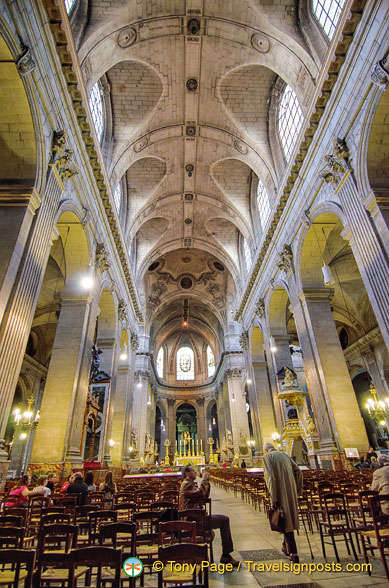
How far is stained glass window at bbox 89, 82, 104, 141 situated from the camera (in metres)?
14.0

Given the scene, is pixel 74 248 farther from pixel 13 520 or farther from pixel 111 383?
pixel 13 520

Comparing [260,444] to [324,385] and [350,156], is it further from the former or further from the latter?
[350,156]

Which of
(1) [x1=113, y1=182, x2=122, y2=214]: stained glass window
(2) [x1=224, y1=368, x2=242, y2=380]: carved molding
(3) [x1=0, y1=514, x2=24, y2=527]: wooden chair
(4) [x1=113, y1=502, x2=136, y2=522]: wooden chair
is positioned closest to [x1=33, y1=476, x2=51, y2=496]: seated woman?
(4) [x1=113, y1=502, x2=136, y2=522]: wooden chair

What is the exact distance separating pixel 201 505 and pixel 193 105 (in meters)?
17.2

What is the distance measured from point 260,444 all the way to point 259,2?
20.8m

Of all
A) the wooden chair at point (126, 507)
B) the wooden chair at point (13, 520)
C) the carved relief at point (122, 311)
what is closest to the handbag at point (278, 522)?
the wooden chair at point (126, 507)

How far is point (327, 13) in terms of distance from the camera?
35.4ft

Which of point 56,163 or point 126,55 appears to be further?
point 126,55

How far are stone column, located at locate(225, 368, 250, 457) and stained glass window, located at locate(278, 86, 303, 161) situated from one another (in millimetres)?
19560

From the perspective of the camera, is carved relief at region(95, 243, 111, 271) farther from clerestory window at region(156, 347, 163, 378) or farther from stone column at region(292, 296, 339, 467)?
clerestory window at region(156, 347, 163, 378)

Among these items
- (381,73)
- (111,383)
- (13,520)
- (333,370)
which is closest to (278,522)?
(13,520)

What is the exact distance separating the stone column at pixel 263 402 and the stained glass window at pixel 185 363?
912 inches

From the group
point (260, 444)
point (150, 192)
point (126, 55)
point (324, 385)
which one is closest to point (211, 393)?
point (260, 444)

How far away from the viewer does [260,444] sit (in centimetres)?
1952
